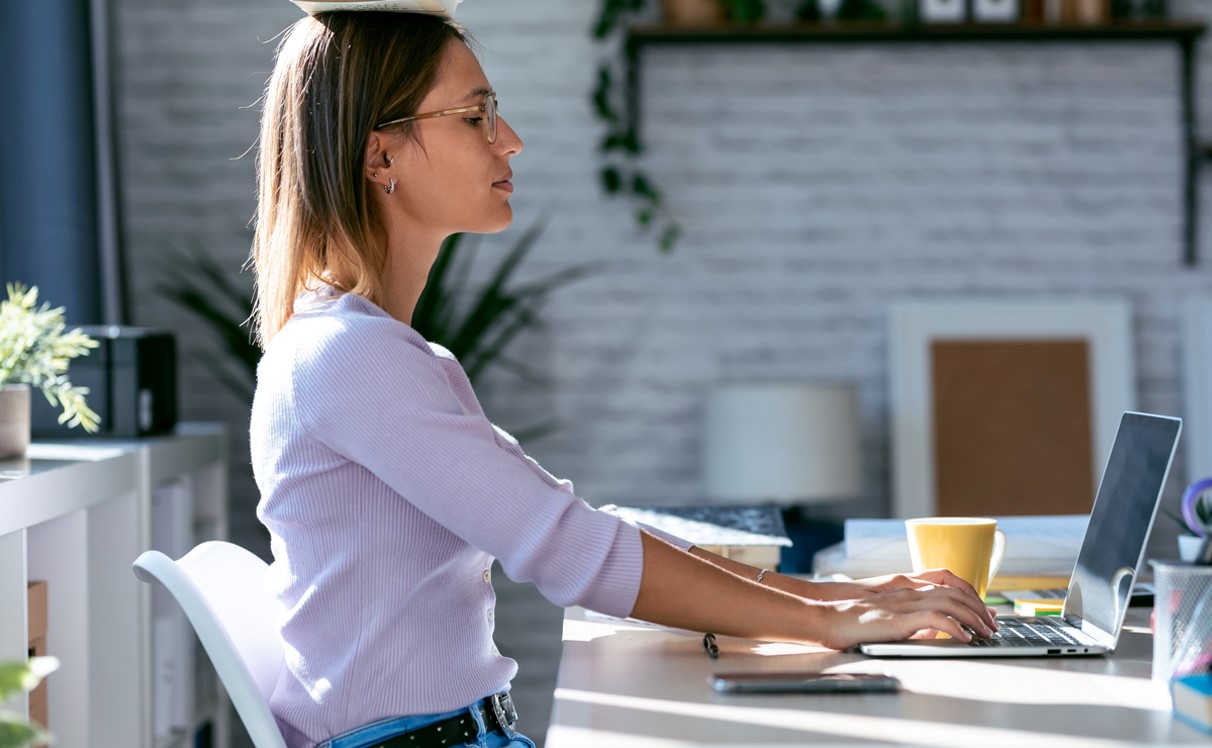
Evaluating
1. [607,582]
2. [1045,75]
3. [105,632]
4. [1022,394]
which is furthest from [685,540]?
[1045,75]

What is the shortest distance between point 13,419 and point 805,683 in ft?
4.68

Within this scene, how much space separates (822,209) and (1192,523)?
8.43ft

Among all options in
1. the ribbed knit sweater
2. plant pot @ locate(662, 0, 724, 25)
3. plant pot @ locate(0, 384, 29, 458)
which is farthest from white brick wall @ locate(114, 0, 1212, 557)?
the ribbed knit sweater

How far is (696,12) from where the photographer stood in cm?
354

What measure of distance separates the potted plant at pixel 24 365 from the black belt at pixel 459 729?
0.92 meters

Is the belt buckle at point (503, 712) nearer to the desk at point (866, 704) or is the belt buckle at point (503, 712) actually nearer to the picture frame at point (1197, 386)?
the desk at point (866, 704)

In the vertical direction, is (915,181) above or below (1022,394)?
above

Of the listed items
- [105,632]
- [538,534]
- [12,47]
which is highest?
[12,47]

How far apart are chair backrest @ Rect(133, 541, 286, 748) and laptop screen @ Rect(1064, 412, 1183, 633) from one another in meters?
0.84

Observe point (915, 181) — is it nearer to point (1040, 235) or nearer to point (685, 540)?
point (1040, 235)

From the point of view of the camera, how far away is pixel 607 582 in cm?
121

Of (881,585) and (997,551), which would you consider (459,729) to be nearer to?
(881,585)

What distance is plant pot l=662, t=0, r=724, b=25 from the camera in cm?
354

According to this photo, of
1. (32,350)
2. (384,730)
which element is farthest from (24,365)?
(384,730)
